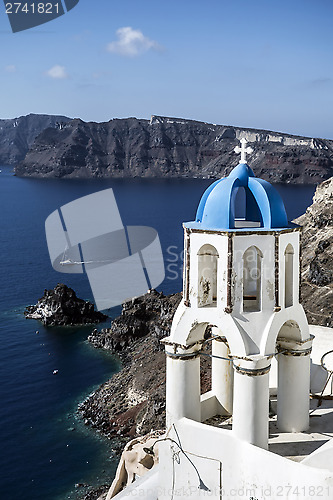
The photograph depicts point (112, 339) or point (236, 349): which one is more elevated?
point (236, 349)

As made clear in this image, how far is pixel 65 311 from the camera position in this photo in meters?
59.9

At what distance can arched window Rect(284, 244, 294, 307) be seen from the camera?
11.3 m

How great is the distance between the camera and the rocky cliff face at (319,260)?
42781 millimetres

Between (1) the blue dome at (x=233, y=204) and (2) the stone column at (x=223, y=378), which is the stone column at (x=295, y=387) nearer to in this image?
(2) the stone column at (x=223, y=378)

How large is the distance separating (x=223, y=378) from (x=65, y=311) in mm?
48228


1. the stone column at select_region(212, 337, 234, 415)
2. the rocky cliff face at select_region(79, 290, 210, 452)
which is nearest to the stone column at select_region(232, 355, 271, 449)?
the stone column at select_region(212, 337, 234, 415)

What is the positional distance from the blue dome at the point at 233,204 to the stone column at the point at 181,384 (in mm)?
2441

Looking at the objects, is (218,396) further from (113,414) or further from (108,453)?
(113,414)

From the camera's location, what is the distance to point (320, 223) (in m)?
57.4

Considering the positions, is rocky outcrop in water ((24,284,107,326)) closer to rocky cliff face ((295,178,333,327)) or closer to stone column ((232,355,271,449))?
rocky cliff face ((295,178,333,327))

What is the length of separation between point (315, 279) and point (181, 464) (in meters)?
37.8

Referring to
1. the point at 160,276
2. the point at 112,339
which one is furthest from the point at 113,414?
the point at 160,276

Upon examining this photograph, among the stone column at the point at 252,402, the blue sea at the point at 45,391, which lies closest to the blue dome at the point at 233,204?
the stone column at the point at 252,402

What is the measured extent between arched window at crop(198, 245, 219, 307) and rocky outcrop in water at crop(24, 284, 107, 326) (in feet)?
161
